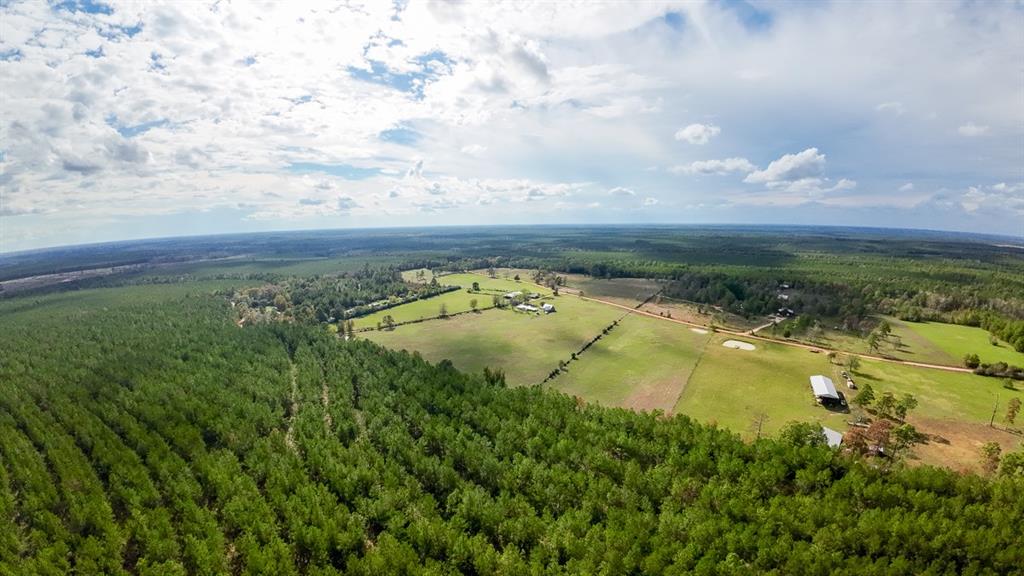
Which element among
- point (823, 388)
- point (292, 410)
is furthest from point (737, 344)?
point (292, 410)

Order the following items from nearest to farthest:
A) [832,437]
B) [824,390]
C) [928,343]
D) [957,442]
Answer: [832,437]
[957,442]
[824,390]
[928,343]

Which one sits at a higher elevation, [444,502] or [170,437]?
[170,437]

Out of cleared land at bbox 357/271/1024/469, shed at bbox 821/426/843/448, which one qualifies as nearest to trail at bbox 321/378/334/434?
cleared land at bbox 357/271/1024/469

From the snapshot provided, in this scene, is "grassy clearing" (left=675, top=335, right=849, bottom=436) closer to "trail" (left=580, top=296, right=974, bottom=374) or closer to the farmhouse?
the farmhouse

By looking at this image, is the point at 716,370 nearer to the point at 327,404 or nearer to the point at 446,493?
the point at 446,493

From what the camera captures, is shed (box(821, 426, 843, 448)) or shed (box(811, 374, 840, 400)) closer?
shed (box(821, 426, 843, 448))

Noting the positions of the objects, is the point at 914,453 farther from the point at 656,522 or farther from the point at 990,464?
the point at 656,522

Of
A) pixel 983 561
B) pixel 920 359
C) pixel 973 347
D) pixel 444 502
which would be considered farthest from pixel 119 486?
pixel 973 347
